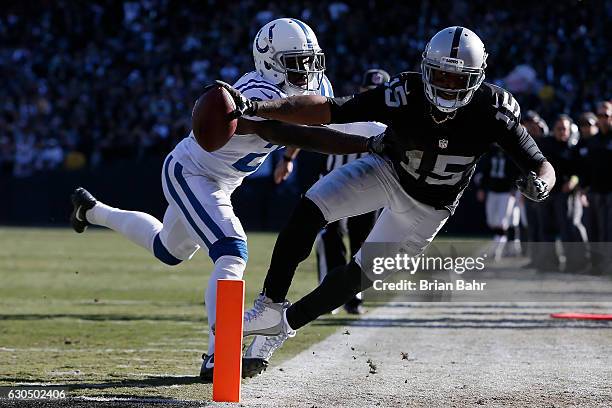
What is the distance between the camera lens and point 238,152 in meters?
5.45

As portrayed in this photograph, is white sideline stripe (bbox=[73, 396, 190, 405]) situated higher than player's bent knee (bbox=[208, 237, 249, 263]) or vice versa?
player's bent knee (bbox=[208, 237, 249, 263])

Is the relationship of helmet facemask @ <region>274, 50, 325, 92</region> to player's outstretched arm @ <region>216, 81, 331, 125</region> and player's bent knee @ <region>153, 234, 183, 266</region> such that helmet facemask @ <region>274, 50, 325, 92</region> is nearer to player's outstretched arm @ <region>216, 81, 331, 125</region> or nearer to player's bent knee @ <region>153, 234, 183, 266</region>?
player's outstretched arm @ <region>216, 81, 331, 125</region>

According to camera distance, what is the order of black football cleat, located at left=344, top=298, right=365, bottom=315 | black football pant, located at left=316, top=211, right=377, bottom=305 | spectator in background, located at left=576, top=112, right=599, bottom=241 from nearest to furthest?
black football pant, located at left=316, top=211, right=377, bottom=305 < black football cleat, located at left=344, top=298, right=365, bottom=315 < spectator in background, located at left=576, top=112, right=599, bottom=241

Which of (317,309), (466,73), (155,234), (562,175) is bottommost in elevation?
(317,309)

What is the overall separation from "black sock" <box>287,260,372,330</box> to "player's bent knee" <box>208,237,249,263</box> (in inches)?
13.7

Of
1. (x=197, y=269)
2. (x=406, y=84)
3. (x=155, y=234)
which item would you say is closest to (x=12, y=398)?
(x=155, y=234)

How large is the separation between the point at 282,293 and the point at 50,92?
784 inches

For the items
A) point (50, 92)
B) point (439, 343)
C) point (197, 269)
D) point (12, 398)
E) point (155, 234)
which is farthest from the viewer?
point (50, 92)

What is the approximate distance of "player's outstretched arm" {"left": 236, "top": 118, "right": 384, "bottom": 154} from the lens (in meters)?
5.02

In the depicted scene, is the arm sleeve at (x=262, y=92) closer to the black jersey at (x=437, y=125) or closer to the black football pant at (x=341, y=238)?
the black jersey at (x=437, y=125)

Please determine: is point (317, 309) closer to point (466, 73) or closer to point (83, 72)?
point (466, 73)

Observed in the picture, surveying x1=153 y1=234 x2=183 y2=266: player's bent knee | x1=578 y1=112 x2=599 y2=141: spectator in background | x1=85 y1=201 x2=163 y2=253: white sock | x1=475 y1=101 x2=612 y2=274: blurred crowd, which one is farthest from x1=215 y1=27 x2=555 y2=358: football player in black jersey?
x1=578 y1=112 x2=599 y2=141: spectator in background

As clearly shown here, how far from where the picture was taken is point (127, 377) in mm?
5191

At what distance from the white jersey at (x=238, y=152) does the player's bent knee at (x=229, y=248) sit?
1.55 feet
